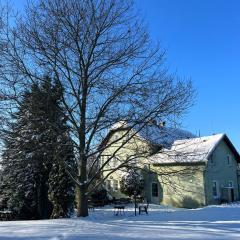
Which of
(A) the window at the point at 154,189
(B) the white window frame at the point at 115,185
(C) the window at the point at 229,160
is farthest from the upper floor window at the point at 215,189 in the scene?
(B) the white window frame at the point at 115,185

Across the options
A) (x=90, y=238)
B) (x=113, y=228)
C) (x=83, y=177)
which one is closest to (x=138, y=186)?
(x=83, y=177)

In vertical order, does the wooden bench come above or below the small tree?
below

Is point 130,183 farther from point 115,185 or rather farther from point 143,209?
point 143,209

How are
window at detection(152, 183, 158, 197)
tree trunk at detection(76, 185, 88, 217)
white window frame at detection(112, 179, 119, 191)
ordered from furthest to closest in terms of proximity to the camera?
1. white window frame at detection(112, 179, 119, 191)
2. window at detection(152, 183, 158, 197)
3. tree trunk at detection(76, 185, 88, 217)

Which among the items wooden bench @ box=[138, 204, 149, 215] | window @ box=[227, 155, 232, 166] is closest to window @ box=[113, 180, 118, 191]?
window @ box=[227, 155, 232, 166]

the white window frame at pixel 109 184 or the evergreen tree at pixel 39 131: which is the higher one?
the evergreen tree at pixel 39 131

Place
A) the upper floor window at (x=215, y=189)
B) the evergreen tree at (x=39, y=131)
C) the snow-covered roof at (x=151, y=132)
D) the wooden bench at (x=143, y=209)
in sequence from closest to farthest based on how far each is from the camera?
the evergreen tree at (x=39, y=131) < the snow-covered roof at (x=151, y=132) < the wooden bench at (x=143, y=209) < the upper floor window at (x=215, y=189)

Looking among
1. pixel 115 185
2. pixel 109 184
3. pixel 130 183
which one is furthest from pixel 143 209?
pixel 109 184

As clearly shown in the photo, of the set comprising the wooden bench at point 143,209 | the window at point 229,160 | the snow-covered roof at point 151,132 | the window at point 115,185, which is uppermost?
the window at point 229,160

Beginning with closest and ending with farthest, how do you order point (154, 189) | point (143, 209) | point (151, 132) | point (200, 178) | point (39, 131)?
point (39, 131)
point (151, 132)
point (143, 209)
point (200, 178)
point (154, 189)

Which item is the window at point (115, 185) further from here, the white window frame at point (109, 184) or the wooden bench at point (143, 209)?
the wooden bench at point (143, 209)

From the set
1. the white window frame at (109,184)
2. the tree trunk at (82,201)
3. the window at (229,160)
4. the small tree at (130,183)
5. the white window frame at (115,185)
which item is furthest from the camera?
the white window frame at (109,184)

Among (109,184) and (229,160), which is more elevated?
(229,160)

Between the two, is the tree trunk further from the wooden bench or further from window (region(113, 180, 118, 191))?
window (region(113, 180, 118, 191))
